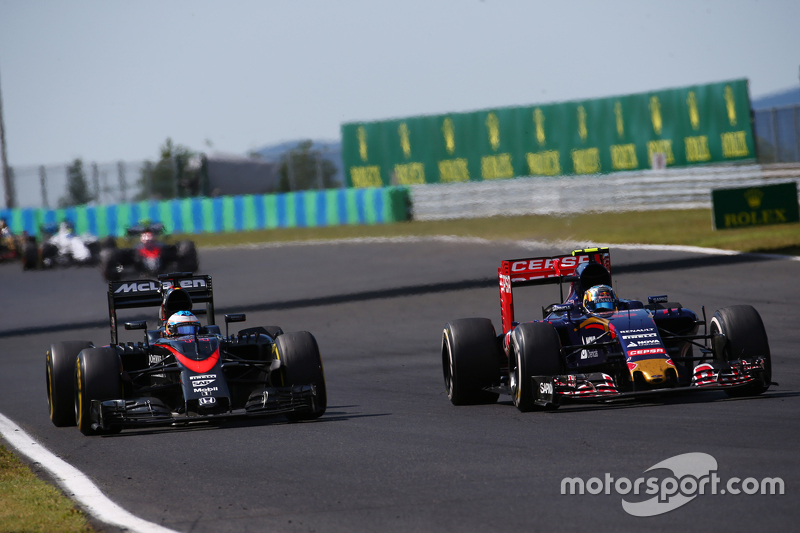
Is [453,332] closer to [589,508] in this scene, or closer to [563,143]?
[589,508]

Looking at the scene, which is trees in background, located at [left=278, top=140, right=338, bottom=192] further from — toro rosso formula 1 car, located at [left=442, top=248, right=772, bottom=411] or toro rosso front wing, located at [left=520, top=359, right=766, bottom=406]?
toro rosso front wing, located at [left=520, top=359, right=766, bottom=406]

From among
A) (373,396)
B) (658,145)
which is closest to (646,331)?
(373,396)

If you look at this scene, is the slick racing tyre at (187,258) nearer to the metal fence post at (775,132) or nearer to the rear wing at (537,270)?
the rear wing at (537,270)

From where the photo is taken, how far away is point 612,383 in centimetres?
883

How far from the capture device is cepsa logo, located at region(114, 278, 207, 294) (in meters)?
10.9

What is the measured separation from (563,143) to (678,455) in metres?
34.3

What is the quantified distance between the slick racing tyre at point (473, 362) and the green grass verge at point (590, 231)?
1389 centimetres

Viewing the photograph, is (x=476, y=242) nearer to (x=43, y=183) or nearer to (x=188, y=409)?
(x=188, y=409)

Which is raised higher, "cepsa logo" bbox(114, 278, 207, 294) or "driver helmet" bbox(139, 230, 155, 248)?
"driver helmet" bbox(139, 230, 155, 248)

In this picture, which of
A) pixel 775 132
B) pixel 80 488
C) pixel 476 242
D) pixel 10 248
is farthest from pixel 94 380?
pixel 775 132

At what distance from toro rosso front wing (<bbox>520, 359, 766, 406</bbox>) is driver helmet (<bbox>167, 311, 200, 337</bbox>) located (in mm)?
3228

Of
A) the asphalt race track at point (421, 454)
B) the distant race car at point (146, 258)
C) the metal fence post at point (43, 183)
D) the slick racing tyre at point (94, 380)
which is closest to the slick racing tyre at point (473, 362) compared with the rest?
the asphalt race track at point (421, 454)
